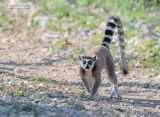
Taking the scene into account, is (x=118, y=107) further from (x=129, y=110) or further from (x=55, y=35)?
(x=55, y=35)

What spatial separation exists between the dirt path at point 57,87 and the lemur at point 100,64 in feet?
0.97

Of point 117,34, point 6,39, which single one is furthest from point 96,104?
point 6,39

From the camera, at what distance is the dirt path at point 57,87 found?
5.11 m

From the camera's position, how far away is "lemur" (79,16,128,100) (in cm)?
652

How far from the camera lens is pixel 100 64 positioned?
22.1ft

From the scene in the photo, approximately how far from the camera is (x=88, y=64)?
6.45 metres

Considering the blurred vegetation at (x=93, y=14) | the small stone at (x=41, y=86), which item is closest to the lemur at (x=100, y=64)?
the small stone at (x=41, y=86)

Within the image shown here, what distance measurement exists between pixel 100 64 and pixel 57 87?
3.51 ft

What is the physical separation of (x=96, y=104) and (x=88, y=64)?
4.00 feet

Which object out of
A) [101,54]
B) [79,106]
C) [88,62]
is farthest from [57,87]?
[79,106]

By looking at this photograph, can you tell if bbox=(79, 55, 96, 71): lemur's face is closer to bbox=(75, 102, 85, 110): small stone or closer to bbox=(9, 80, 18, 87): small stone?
bbox=(75, 102, 85, 110): small stone

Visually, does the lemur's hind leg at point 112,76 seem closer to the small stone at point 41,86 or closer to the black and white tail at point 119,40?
the black and white tail at point 119,40

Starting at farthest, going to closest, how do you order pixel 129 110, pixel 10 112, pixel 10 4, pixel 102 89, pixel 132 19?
pixel 10 4
pixel 132 19
pixel 102 89
pixel 129 110
pixel 10 112

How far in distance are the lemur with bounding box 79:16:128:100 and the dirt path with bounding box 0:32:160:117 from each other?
0.97 feet
